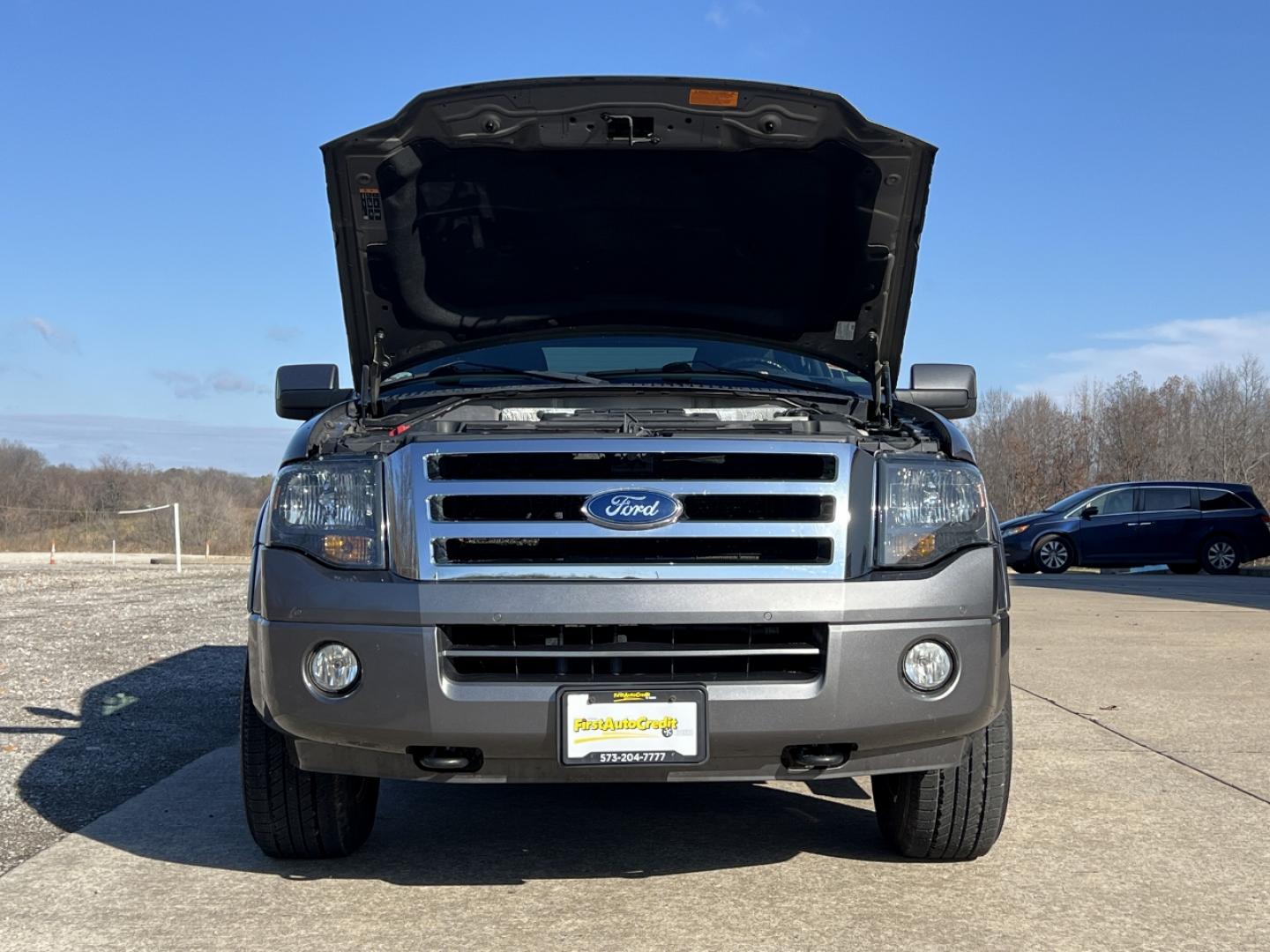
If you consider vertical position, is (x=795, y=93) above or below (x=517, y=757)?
above

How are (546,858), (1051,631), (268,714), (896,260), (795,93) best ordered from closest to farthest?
(268,714), (546,858), (795,93), (896,260), (1051,631)

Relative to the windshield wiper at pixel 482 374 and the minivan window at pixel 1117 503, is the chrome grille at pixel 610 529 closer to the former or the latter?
the windshield wiper at pixel 482 374

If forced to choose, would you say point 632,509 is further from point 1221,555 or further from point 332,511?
point 1221,555

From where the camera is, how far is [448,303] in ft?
15.6

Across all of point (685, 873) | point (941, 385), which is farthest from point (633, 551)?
point (941, 385)

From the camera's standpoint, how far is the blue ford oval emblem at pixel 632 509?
3.15 m

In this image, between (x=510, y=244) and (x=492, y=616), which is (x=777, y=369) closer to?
(x=510, y=244)

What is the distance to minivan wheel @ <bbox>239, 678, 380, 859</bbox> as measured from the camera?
3.54 m

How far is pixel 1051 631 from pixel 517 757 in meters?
8.26

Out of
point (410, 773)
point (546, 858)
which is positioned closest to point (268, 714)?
point (410, 773)

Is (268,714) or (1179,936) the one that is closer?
(1179,936)

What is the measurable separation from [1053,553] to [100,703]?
16998 millimetres

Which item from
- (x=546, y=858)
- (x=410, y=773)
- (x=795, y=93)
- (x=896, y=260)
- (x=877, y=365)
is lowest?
(x=546, y=858)

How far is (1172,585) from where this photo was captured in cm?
1670
